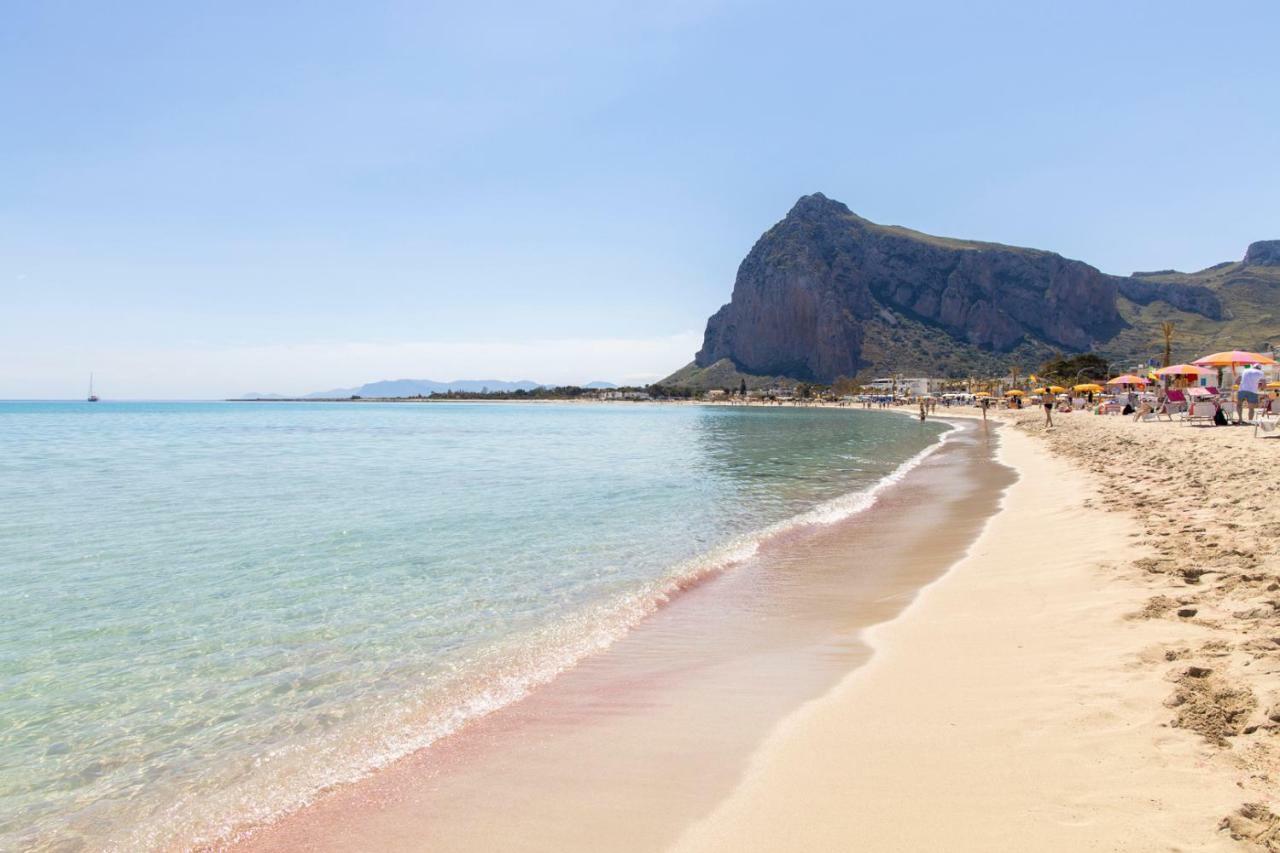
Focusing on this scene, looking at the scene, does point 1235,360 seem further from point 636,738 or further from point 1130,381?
point 636,738

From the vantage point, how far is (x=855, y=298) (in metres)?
195

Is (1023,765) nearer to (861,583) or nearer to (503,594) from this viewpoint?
(861,583)

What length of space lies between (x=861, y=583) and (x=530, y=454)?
81.2 feet

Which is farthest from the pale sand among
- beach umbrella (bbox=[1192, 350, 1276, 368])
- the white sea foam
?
beach umbrella (bbox=[1192, 350, 1276, 368])

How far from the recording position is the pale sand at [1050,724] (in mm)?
3332

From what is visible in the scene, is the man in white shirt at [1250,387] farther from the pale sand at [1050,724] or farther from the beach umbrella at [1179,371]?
the pale sand at [1050,724]

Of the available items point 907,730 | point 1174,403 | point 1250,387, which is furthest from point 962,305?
point 907,730

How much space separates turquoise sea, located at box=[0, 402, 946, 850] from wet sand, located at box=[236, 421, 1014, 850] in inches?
16.2

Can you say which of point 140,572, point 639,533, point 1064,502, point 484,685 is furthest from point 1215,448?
point 140,572

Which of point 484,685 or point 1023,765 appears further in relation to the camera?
point 484,685

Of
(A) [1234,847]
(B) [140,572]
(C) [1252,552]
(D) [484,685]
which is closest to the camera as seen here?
(A) [1234,847]

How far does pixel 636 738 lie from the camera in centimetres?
485

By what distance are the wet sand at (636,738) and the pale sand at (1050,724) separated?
30 cm

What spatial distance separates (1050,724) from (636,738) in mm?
2674
